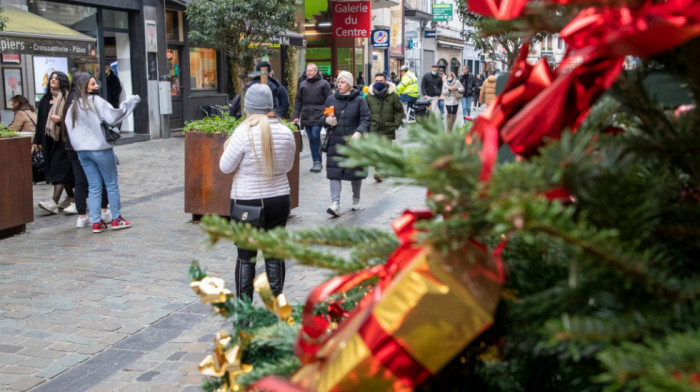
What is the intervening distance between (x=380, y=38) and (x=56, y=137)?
2275 centimetres

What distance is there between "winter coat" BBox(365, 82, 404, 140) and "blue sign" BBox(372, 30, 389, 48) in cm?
1962

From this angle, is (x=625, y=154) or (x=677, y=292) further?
(x=625, y=154)

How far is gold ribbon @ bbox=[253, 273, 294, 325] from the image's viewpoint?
1.60m

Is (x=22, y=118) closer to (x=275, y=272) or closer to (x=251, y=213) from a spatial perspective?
(x=251, y=213)

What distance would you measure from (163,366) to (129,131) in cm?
1513

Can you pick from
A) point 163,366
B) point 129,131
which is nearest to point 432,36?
point 129,131

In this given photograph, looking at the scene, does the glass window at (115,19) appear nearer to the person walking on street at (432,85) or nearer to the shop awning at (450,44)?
the person walking on street at (432,85)

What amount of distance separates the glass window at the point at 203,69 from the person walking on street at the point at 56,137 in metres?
11.5

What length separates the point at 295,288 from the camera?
635 centimetres

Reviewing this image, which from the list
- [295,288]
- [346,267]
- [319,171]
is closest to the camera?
[346,267]

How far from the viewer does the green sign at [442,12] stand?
40.2 m

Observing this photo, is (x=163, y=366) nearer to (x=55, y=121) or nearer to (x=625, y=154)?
(x=625, y=154)

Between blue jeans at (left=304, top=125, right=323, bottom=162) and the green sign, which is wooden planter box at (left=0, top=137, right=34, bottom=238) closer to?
blue jeans at (left=304, top=125, right=323, bottom=162)

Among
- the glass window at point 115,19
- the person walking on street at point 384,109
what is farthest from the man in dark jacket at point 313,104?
the glass window at point 115,19
